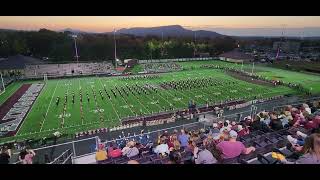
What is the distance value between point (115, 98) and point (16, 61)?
20.0 ft

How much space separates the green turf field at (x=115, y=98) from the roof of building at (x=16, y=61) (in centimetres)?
238

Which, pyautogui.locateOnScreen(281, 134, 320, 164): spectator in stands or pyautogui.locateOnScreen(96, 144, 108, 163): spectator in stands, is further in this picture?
pyautogui.locateOnScreen(96, 144, 108, 163): spectator in stands

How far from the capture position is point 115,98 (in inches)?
556

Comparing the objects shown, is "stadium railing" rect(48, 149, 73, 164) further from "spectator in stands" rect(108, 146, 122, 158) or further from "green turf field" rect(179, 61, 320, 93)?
"green turf field" rect(179, 61, 320, 93)

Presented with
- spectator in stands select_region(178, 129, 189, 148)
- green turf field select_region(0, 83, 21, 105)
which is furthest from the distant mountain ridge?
green turf field select_region(0, 83, 21, 105)

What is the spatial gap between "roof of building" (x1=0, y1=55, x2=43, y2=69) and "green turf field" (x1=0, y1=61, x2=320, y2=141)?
7.81ft

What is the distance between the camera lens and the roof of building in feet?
26.3

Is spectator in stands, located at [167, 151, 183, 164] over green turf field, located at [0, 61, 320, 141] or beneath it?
over

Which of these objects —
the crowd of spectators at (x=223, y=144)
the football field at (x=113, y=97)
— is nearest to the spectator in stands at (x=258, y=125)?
the crowd of spectators at (x=223, y=144)

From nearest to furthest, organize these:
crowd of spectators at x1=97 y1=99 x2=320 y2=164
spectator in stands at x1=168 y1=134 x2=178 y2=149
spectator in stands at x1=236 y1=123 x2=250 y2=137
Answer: crowd of spectators at x1=97 y1=99 x2=320 y2=164
spectator in stands at x1=168 y1=134 x2=178 y2=149
spectator in stands at x1=236 y1=123 x2=250 y2=137

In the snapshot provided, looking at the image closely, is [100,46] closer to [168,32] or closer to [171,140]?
[168,32]

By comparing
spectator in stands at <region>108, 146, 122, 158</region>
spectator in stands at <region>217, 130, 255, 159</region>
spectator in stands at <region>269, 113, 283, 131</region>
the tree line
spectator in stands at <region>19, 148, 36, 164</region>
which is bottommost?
spectator in stands at <region>19, 148, 36, 164</region>
